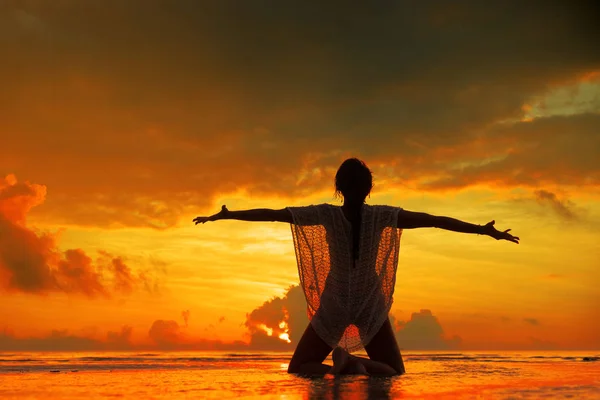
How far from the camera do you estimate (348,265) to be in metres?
7.55

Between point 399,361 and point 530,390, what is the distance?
6.82 feet

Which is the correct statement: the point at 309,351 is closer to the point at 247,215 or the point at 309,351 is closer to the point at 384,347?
the point at 384,347

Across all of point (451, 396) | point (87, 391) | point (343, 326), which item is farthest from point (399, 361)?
point (87, 391)

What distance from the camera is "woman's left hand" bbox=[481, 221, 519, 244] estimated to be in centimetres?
787

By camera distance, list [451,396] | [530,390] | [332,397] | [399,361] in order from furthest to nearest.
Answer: [399,361] → [530,390] → [451,396] → [332,397]

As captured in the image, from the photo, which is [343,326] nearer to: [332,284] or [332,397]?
[332,284]

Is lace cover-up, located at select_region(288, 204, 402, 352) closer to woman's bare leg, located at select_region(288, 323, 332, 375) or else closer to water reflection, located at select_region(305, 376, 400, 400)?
woman's bare leg, located at select_region(288, 323, 332, 375)

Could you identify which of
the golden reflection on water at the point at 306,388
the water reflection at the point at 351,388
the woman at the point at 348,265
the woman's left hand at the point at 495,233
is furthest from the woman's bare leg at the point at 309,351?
the woman's left hand at the point at 495,233

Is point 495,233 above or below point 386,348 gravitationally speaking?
above

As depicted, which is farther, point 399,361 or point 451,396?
point 399,361

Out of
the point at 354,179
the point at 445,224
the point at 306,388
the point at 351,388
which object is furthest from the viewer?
the point at 445,224

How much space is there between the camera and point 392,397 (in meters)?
4.62

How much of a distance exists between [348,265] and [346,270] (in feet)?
0.22

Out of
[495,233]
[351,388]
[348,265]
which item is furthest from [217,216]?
[495,233]
